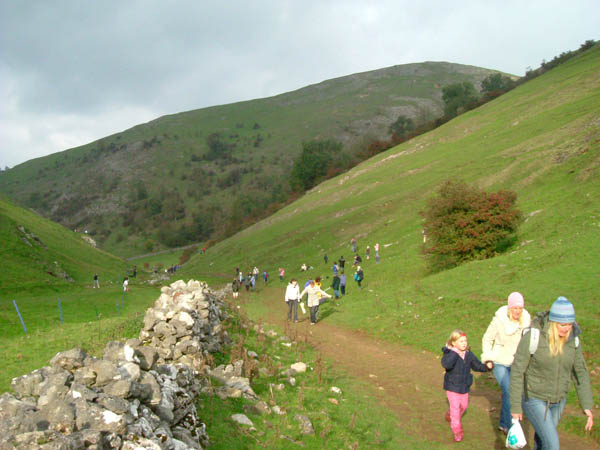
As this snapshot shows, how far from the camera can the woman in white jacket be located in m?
8.11

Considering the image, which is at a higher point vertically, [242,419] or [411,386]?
[242,419]

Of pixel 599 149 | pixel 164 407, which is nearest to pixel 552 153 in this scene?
pixel 599 149

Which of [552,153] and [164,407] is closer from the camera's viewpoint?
[164,407]

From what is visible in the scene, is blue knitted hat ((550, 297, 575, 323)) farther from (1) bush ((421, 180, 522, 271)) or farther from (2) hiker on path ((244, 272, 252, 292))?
(2) hiker on path ((244, 272, 252, 292))

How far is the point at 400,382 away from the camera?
13.1 m

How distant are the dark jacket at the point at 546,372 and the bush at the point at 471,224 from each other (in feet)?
70.8

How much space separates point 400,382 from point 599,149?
1320 inches

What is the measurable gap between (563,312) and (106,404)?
6.42 m

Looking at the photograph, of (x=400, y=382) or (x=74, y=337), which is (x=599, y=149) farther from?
(x=74, y=337)

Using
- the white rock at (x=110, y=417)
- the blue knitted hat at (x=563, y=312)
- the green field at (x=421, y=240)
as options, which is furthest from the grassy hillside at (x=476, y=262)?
the white rock at (x=110, y=417)

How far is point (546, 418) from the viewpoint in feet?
20.0

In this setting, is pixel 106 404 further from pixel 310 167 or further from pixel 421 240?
pixel 310 167

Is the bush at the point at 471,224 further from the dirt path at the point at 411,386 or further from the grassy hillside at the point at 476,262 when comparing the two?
the dirt path at the point at 411,386

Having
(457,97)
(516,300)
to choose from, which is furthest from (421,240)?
(457,97)
